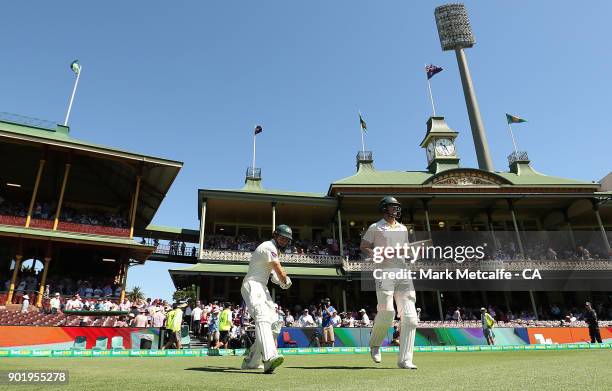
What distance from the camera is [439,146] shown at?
104ft

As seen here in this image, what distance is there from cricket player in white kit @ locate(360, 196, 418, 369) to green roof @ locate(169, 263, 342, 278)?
53.3 ft

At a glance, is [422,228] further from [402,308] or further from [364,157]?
[402,308]

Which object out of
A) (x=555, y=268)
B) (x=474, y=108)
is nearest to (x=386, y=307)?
(x=555, y=268)

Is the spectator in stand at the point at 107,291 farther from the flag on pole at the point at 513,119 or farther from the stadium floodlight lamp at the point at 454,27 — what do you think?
the stadium floodlight lamp at the point at 454,27

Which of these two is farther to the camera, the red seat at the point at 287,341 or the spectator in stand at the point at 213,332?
the red seat at the point at 287,341

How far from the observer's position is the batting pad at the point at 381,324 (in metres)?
4.43

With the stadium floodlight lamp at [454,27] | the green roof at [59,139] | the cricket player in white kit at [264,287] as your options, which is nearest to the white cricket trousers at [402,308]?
the cricket player in white kit at [264,287]

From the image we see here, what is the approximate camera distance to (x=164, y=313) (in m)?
13.5

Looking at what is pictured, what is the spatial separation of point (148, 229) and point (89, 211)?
13.3 ft

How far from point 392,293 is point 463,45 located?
192 feet

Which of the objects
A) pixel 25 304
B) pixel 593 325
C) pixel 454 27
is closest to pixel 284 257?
pixel 25 304

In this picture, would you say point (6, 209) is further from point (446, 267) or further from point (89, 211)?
point (446, 267)

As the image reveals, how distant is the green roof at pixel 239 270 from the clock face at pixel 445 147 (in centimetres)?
1557

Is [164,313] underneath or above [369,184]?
underneath
